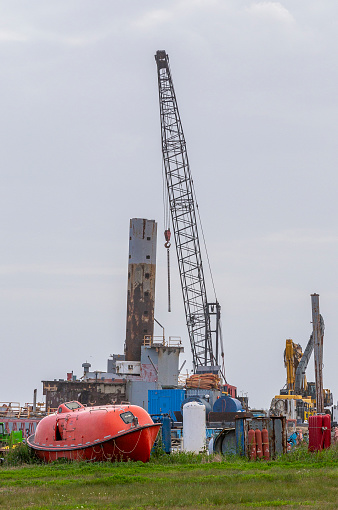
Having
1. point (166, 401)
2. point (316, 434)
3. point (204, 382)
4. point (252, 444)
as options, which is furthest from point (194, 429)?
point (204, 382)

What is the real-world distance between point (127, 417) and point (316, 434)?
8.08 m

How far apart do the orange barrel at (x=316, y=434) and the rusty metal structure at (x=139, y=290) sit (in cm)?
4073

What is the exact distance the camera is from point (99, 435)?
95.6 ft

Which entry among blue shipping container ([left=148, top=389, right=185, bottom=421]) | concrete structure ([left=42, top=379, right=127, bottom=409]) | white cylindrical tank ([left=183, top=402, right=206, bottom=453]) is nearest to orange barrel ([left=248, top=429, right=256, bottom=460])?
white cylindrical tank ([left=183, top=402, right=206, bottom=453])

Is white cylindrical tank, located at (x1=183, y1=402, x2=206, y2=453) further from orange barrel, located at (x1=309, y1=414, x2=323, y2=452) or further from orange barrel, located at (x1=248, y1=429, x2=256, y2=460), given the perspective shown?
orange barrel, located at (x1=309, y1=414, x2=323, y2=452)

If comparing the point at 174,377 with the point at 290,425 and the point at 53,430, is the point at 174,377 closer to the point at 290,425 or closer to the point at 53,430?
the point at 290,425

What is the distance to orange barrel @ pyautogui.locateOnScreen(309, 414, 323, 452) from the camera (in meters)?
29.1

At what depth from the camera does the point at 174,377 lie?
2689 inches

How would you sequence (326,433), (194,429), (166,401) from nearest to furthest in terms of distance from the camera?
(326,433)
(194,429)
(166,401)

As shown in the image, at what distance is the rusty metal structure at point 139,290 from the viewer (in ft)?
228

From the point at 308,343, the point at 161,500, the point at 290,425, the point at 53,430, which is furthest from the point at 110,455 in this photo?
the point at 308,343

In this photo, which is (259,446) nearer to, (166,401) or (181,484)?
(181,484)

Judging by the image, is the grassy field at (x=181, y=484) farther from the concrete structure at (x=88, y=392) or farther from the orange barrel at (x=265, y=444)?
the concrete structure at (x=88, y=392)

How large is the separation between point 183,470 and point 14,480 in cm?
610
